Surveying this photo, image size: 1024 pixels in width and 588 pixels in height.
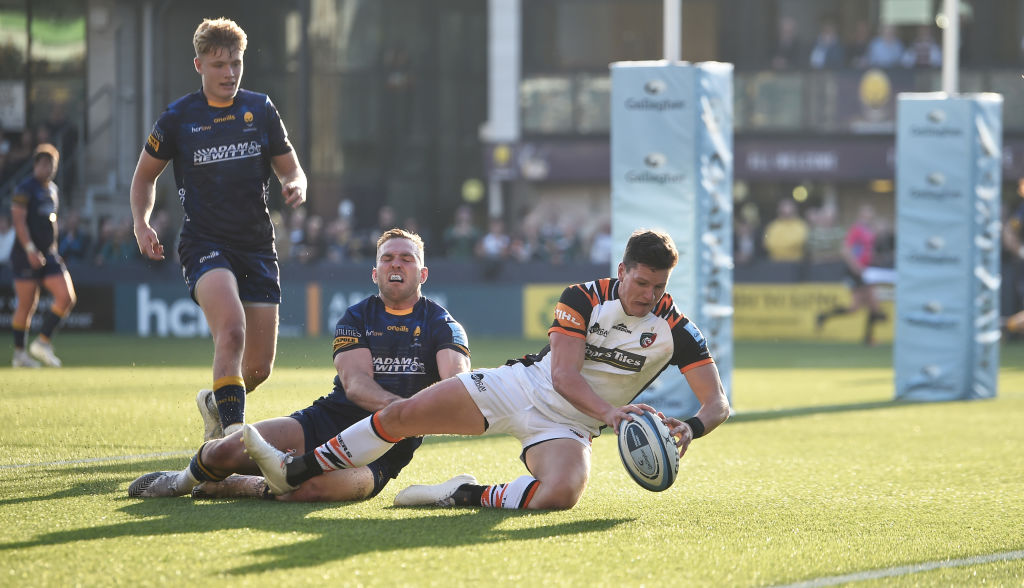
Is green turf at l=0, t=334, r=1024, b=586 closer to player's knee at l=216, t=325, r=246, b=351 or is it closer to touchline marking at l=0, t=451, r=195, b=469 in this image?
touchline marking at l=0, t=451, r=195, b=469

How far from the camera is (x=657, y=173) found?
35.8 ft

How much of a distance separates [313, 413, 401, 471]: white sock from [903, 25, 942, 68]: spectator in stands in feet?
84.4

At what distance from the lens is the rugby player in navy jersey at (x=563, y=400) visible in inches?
232

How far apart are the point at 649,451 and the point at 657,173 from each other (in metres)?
5.52

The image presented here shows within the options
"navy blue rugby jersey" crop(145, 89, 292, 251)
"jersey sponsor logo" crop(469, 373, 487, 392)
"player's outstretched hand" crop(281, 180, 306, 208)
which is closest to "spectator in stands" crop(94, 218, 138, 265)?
"navy blue rugby jersey" crop(145, 89, 292, 251)

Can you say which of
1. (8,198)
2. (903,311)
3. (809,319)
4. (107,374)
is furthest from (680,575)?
(8,198)

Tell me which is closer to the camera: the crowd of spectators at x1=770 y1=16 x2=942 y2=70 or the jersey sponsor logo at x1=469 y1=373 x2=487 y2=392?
the jersey sponsor logo at x1=469 y1=373 x2=487 y2=392

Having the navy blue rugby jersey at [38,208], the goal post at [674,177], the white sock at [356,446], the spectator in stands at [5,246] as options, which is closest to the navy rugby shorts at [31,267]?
the navy blue rugby jersey at [38,208]

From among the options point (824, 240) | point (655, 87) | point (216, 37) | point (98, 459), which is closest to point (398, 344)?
point (216, 37)

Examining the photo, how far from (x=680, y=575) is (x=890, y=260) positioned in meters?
18.0

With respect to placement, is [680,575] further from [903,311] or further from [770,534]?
[903,311]

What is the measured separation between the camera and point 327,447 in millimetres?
5949

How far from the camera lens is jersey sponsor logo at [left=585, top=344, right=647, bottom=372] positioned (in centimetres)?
609

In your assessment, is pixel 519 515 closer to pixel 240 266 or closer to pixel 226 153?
pixel 240 266
